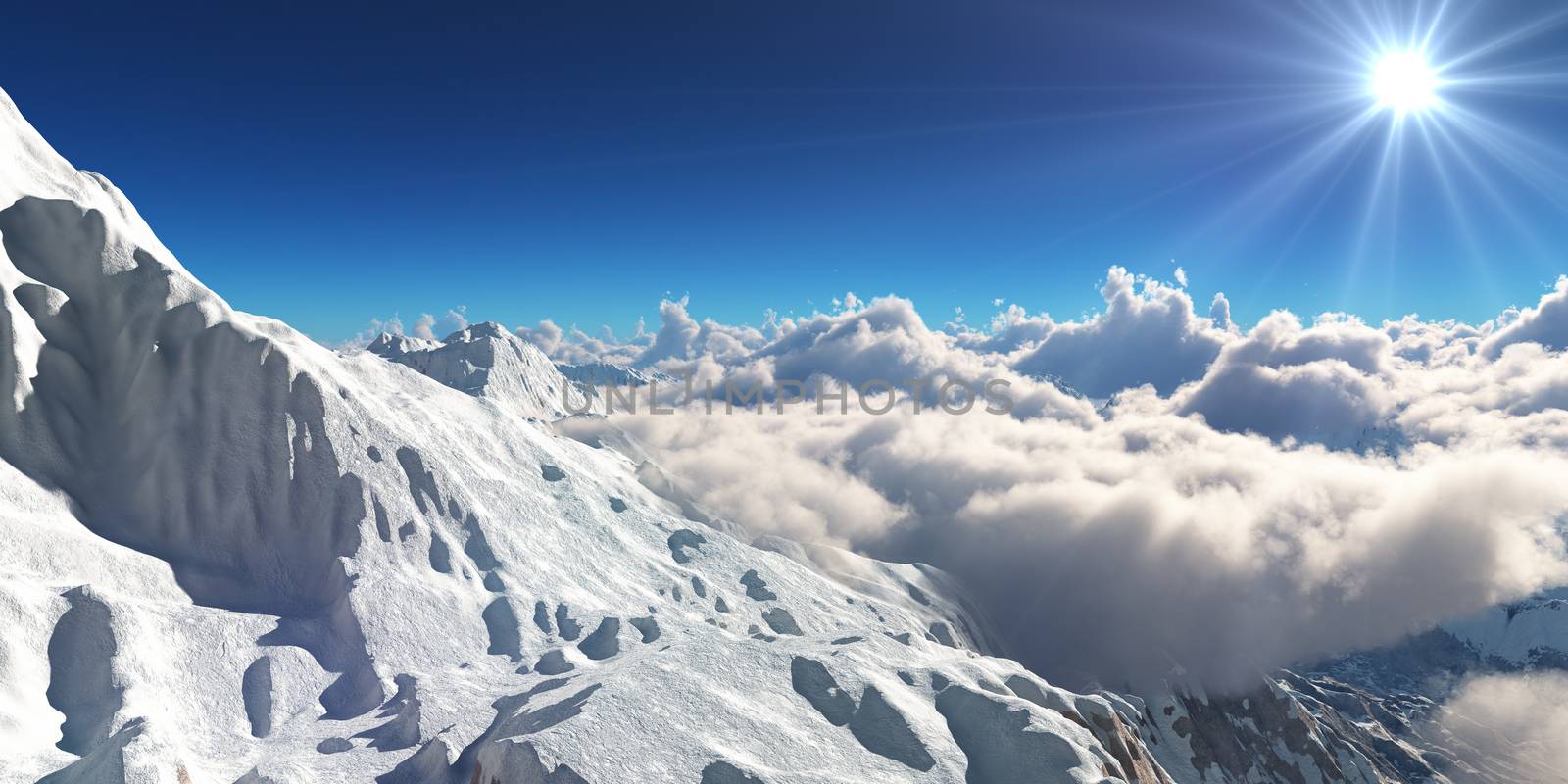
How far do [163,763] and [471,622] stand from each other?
4915cm

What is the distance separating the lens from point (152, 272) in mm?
95125

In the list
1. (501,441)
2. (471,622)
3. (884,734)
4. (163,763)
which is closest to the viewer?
(163,763)

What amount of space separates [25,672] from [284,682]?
20.2 meters

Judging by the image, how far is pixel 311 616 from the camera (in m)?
83.7

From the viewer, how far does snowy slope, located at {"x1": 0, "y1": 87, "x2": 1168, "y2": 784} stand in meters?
57.7

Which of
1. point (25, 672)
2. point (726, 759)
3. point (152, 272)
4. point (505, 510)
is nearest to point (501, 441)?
point (505, 510)

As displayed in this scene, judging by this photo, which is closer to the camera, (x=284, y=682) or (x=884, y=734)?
(x=884, y=734)

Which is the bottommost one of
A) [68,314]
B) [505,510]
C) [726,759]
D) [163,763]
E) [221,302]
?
[163,763]

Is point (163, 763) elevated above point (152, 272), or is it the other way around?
point (152, 272)

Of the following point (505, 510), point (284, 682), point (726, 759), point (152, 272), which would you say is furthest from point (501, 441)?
point (726, 759)

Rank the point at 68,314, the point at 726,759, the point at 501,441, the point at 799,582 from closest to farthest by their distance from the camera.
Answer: the point at 726,759, the point at 68,314, the point at 501,441, the point at 799,582

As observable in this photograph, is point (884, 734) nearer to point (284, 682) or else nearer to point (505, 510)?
point (284, 682)

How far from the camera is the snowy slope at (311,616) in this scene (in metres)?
57.7

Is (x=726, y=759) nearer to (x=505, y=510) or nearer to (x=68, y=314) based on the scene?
(x=505, y=510)
